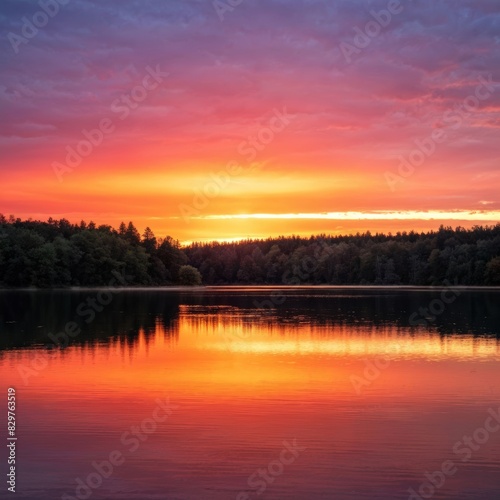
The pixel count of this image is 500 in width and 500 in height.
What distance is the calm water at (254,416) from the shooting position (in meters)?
13.6

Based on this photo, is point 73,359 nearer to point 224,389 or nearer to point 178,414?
point 224,389

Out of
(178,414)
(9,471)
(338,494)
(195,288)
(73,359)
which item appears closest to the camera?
(338,494)

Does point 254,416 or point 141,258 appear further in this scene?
point 141,258

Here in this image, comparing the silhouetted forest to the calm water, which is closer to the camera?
the calm water

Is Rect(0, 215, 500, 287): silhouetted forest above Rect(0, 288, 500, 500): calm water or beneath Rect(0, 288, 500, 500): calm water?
above

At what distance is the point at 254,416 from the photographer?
62.6 feet

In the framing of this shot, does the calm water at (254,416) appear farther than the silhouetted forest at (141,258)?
No

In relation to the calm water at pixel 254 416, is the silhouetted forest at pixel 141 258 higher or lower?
higher

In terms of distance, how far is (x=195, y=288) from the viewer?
551 feet

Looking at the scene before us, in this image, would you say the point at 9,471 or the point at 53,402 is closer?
the point at 9,471

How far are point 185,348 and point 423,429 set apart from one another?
1899cm

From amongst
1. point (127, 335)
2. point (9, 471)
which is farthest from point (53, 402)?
point (127, 335)

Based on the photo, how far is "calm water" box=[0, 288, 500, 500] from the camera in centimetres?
1361

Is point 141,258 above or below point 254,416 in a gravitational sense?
Result: above
